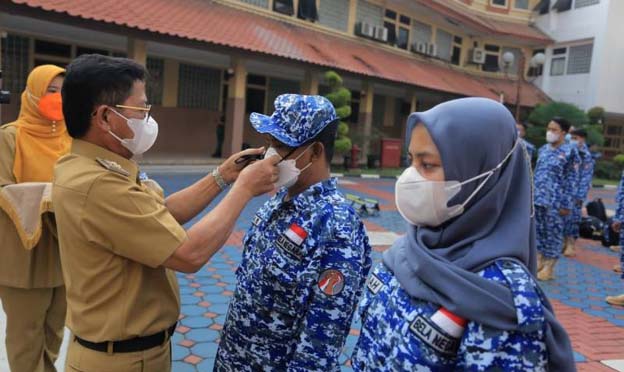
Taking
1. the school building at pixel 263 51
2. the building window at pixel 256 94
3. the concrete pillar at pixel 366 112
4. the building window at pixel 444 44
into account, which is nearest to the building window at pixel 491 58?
the school building at pixel 263 51

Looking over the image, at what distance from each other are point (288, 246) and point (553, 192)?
4914 millimetres

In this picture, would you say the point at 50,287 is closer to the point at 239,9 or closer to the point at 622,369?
the point at 622,369

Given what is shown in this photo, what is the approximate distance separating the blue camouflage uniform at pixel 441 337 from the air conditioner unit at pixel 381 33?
17.9 m

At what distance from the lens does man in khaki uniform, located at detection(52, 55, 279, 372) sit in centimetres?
147

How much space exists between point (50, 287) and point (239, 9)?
12815 mm

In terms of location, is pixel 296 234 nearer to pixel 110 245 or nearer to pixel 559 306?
pixel 110 245

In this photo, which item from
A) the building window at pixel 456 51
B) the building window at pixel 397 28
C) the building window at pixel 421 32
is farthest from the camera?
the building window at pixel 456 51

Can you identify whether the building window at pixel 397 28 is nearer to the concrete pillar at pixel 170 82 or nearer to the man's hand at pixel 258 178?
the concrete pillar at pixel 170 82

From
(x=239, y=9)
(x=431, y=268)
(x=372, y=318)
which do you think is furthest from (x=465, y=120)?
(x=239, y=9)

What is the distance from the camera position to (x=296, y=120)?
1.75m

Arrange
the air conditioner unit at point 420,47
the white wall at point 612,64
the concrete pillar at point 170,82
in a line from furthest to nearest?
1. the white wall at point 612,64
2. the air conditioner unit at point 420,47
3. the concrete pillar at point 170,82

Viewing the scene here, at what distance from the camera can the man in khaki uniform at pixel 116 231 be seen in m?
1.47

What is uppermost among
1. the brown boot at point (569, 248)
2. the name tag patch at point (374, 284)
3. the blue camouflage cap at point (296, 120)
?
the blue camouflage cap at point (296, 120)

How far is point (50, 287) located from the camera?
2.49 metres
